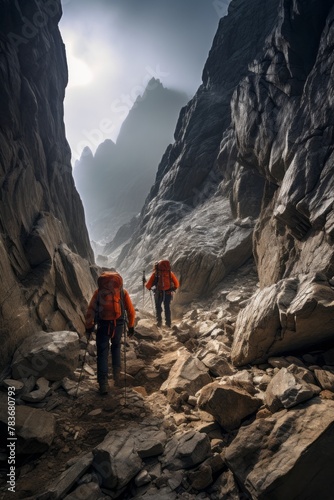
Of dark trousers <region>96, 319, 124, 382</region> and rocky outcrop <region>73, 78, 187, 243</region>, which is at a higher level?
rocky outcrop <region>73, 78, 187, 243</region>

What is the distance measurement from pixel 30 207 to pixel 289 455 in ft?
38.6

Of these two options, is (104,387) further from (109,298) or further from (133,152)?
(133,152)

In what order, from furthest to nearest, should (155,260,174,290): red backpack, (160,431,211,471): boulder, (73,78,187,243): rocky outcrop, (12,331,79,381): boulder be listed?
(73,78,187,243): rocky outcrop, (155,260,174,290): red backpack, (12,331,79,381): boulder, (160,431,211,471): boulder

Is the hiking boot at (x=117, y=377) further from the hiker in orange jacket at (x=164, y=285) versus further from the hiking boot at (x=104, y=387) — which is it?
the hiker in orange jacket at (x=164, y=285)

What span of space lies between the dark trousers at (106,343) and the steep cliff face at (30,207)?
2.10 m

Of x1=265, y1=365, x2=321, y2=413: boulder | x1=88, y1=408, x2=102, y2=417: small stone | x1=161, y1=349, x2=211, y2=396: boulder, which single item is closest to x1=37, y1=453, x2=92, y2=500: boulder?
x1=88, y1=408, x2=102, y2=417: small stone

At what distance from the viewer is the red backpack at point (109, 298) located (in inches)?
238

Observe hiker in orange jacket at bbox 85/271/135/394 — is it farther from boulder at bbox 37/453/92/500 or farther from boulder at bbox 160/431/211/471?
boulder at bbox 160/431/211/471

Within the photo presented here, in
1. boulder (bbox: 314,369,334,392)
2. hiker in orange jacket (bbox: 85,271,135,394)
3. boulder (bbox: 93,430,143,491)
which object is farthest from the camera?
hiker in orange jacket (bbox: 85,271,135,394)

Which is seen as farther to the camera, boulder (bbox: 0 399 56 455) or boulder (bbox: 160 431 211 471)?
boulder (bbox: 0 399 56 455)

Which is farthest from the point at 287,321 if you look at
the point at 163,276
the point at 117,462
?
the point at 163,276

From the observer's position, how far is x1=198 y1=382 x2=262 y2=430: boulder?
3.91 metres

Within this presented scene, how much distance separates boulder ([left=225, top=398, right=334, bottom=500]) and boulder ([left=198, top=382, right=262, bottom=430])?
19.6 inches

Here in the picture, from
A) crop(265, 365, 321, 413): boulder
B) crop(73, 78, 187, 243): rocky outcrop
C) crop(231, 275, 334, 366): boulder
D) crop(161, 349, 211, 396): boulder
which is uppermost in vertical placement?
crop(73, 78, 187, 243): rocky outcrop
